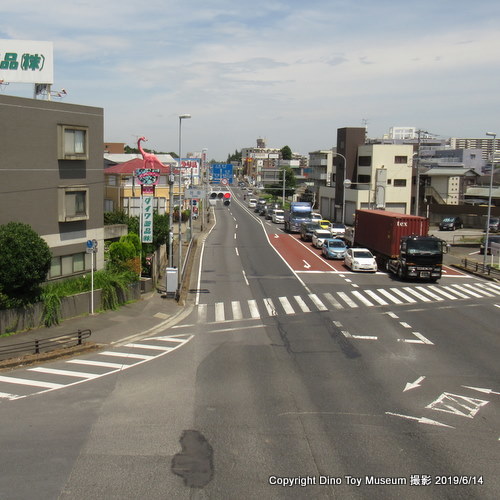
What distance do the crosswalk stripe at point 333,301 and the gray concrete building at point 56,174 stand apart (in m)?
12.4

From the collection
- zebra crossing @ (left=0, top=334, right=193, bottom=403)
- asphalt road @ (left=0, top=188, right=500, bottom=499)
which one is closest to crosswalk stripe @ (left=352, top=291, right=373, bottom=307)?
asphalt road @ (left=0, top=188, right=500, bottom=499)

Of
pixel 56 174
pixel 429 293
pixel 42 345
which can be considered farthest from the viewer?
pixel 429 293

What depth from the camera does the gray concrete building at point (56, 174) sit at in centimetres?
2548

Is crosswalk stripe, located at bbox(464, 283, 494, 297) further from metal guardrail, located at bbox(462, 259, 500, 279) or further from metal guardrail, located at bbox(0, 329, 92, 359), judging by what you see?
metal guardrail, located at bbox(0, 329, 92, 359)

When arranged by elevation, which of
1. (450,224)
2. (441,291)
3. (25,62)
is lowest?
(441,291)

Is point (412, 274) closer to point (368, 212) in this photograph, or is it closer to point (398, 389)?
point (368, 212)

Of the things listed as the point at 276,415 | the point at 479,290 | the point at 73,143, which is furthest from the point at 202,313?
the point at 479,290

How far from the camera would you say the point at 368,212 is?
46375 mm

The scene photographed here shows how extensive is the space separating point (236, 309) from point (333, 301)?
5433 mm

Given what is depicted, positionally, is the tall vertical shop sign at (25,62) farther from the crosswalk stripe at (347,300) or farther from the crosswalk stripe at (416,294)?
the crosswalk stripe at (416,294)

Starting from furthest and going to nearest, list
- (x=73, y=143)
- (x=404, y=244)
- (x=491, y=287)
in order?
(x=404, y=244) < (x=491, y=287) < (x=73, y=143)

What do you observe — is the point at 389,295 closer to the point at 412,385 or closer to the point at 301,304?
the point at 301,304

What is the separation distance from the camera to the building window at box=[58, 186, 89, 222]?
2792 centimetres

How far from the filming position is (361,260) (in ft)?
136
